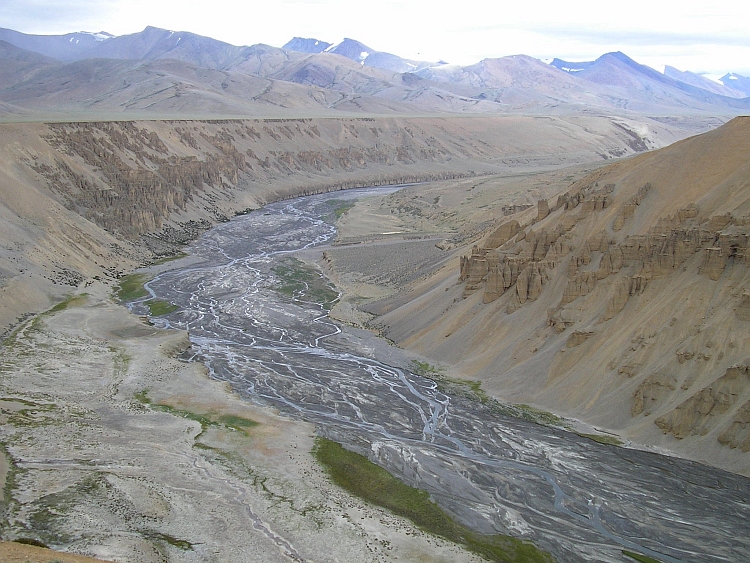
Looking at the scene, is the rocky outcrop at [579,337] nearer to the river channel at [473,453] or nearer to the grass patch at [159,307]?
the river channel at [473,453]

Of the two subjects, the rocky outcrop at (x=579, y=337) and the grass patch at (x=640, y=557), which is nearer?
the grass patch at (x=640, y=557)

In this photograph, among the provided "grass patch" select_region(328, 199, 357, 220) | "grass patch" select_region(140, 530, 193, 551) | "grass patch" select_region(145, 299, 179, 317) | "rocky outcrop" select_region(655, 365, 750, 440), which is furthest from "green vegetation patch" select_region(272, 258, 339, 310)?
"grass patch" select_region(140, 530, 193, 551)

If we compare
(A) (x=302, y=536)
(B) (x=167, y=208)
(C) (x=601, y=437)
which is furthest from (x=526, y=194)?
(A) (x=302, y=536)

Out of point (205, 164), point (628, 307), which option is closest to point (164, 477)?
point (628, 307)

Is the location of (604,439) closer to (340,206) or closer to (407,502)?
(407,502)

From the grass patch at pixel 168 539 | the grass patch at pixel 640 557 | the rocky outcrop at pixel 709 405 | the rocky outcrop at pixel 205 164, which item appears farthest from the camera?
the rocky outcrop at pixel 205 164

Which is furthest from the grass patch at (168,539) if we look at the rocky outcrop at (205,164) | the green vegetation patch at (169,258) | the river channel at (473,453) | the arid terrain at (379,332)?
the rocky outcrop at (205,164)

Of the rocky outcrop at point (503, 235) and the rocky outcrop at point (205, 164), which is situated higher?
the rocky outcrop at point (503, 235)
